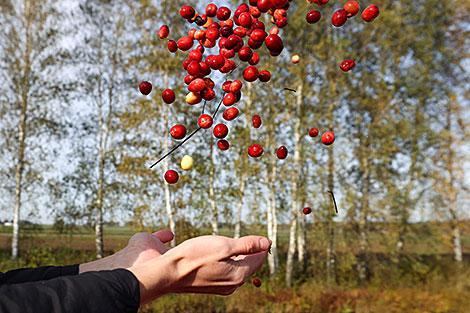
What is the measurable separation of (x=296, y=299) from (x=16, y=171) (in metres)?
7.28

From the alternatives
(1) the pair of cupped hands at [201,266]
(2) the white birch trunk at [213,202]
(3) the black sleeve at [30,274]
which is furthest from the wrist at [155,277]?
(2) the white birch trunk at [213,202]

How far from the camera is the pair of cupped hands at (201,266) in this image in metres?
1.22

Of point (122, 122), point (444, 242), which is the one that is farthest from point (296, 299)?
point (122, 122)

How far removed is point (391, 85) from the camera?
9.80 meters

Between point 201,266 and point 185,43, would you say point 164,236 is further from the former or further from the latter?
point 185,43

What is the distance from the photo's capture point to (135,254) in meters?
1.69

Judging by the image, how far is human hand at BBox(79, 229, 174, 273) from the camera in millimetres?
1653

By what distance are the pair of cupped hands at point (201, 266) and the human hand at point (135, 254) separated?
343mm

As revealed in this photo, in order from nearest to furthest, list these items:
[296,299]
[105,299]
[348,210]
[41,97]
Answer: [105,299] < [296,299] < [348,210] < [41,97]

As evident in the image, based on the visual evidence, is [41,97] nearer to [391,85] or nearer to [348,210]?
[348,210]

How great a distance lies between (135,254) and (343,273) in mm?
8370

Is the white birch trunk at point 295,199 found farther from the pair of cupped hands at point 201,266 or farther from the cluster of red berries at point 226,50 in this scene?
the pair of cupped hands at point 201,266

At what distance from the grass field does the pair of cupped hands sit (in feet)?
17.3

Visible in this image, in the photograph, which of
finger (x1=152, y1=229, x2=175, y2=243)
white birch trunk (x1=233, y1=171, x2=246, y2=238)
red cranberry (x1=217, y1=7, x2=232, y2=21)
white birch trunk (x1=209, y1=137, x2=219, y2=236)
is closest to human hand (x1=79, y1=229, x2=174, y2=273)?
finger (x1=152, y1=229, x2=175, y2=243)
